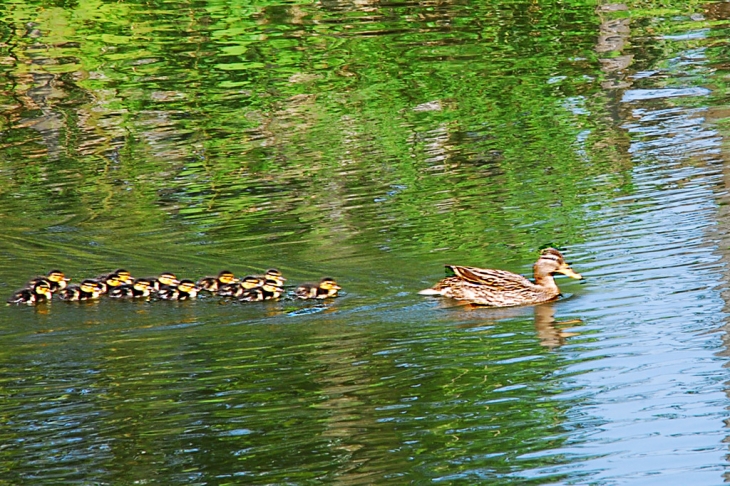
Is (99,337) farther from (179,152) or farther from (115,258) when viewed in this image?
(179,152)

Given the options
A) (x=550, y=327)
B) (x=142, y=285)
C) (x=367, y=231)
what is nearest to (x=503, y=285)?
(x=550, y=327)

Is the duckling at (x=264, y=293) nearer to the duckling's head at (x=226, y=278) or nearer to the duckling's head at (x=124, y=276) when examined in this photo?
the duckling's head at (x=226, y=278)

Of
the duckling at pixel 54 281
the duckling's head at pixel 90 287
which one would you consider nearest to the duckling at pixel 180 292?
the duckling's head at pixel 90 287

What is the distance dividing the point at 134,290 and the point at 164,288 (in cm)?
23

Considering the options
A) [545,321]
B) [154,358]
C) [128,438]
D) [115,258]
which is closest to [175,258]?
[115,258]

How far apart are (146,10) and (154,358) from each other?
488 inches

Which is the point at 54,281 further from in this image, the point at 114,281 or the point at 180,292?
the point at 180,292

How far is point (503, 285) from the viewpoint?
28.6 ft

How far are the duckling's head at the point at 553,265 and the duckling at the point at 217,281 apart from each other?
207 cm

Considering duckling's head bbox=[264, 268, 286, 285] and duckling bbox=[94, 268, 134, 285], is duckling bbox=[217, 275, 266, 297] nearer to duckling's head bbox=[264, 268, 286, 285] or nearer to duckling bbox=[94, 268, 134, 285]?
duckling's head bbox=[264, 268, 286, 285]

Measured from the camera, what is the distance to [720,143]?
41.7ft

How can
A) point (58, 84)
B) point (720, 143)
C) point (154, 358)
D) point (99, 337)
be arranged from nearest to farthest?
point (154, 358)
point (99, 337)
point (720, 143)
point (58, 84)

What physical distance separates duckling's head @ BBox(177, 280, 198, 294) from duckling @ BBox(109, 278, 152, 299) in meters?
0.21

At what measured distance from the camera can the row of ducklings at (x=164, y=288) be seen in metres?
8.82
